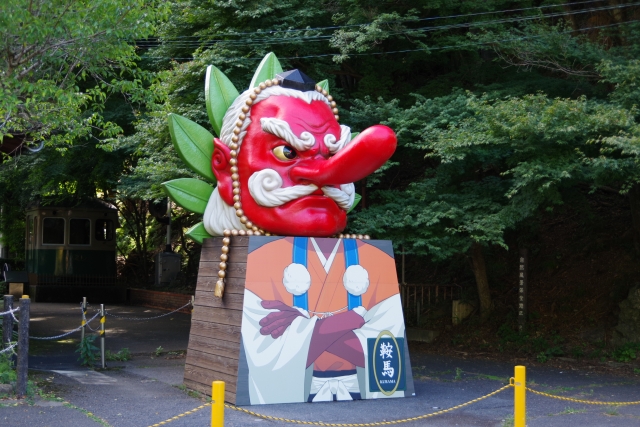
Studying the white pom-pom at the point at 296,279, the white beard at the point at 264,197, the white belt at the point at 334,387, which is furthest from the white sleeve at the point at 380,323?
the white beard at the point at 264,197

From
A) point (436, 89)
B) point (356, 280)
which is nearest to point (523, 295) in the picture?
point (436, 89)

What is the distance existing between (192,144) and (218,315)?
2.16m

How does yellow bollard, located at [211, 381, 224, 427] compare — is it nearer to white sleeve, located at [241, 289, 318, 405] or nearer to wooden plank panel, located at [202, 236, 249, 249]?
white sleeve, located at [241, 289, 318, 405]

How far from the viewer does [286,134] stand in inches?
344

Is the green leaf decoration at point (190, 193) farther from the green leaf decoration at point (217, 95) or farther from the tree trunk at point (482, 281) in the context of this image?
the tree trunk at point (482, 281)

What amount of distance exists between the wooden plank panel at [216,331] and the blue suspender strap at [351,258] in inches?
56.7

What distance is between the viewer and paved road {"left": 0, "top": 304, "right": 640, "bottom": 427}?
771cm

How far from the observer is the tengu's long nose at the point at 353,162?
8188mm

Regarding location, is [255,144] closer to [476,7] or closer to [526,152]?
[526,152]

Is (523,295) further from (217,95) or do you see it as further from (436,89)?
(217,95)

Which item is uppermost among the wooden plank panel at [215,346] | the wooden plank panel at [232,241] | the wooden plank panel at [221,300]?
the wooden plank panel at [232,241]

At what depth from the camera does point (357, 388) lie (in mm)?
8781

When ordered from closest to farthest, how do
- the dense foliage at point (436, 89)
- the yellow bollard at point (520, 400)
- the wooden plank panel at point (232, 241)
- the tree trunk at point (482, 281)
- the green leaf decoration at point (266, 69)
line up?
the yellow bollard at point (520, 400) → the wooden plank panel at point (232, 241) → the green leaf decoration at point (266, 69) → the dense foliage at point (436, 89) → the tree trunk at point (482, 281)

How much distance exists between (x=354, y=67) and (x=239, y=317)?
24.7ft
